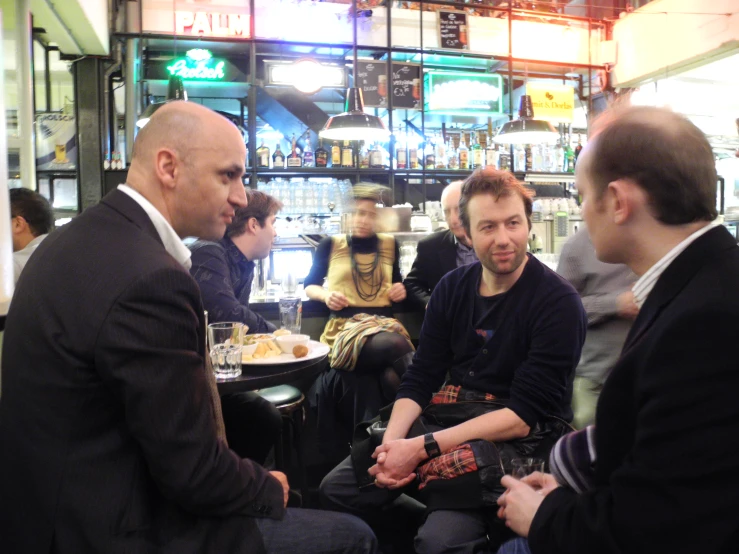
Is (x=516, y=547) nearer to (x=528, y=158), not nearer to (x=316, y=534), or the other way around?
(x=316, y=534)

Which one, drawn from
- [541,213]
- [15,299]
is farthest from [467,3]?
[15,299]

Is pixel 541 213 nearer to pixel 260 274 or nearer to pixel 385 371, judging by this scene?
pixel 260 274

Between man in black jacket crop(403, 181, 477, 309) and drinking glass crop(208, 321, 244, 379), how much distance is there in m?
1.79

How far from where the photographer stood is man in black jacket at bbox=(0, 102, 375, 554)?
108 centimetres

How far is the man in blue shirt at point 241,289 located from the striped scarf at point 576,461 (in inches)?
58.8

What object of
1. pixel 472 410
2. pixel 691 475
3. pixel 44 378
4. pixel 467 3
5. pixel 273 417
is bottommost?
pixel 273 417

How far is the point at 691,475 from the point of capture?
2.95 feet

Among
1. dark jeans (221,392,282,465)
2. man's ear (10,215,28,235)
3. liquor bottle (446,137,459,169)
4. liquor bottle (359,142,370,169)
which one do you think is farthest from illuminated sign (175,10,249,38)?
dark jeans (221,392,282,465)

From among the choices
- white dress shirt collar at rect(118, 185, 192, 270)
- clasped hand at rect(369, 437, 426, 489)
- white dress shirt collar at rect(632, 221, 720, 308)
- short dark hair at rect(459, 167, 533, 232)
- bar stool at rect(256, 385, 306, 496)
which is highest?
short dark hair at rect(459, 167, 533, 232)

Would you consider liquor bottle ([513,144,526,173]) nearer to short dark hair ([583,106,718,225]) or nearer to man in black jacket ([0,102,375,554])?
short dark hair ([583,106,718,225])

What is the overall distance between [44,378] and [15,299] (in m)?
0.22

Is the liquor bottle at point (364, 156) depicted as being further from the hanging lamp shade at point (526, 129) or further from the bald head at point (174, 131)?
the bald head at point (174, 131)

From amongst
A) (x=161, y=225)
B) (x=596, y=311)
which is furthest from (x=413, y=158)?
(x=161, y=225)

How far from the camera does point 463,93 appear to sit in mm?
7297
